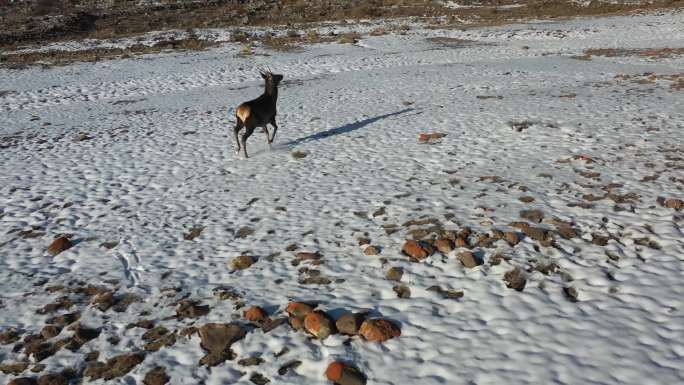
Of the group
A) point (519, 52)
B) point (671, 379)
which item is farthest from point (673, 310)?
point (519, 52)

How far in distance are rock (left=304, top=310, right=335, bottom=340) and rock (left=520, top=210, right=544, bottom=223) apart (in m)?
4.45

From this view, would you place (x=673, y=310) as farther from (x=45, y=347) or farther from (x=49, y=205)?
(x=49, y=205)

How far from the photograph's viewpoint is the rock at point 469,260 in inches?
307

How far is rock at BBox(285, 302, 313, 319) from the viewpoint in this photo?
6.97 meters

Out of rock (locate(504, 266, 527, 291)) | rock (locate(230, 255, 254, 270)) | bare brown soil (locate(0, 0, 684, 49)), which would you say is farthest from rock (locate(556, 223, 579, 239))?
bare brown soil (locate(0, 0, 684, 49))

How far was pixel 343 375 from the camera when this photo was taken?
5727mm

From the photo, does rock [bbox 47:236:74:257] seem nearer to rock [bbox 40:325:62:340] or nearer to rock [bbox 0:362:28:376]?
rock [bbox 40:325:62:340]

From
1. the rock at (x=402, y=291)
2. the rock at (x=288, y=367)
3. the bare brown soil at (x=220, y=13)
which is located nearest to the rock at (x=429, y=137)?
the rock at (x=402, y=291)

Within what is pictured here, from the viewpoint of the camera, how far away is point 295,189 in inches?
462

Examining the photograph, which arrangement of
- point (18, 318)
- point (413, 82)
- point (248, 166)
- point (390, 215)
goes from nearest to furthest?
point (18, 318), point (390, 215), point (248, 166), point (413, 82)

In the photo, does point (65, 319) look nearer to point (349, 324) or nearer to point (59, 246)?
point (59, 246)

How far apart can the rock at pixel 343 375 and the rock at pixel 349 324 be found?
0.63 meters

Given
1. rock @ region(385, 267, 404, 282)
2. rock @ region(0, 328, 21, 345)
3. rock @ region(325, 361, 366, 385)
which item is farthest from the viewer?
rock @ region(385, 267, 404, 282)

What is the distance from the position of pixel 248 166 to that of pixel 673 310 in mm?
10056
